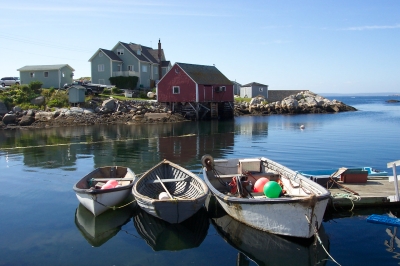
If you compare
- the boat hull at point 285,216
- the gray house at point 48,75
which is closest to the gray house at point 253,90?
the gray house at point 48,75

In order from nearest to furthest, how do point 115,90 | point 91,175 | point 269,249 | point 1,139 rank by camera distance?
1. point 269,249
2. point 91,175
3. point 1,139
4. point 115,90

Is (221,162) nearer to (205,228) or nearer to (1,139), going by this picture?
(205,228)

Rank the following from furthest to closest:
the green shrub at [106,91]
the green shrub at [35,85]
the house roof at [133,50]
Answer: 1. the house roof at [133,50]
2. the green shrub at [106,91]
3. the green shrub at [35,85]

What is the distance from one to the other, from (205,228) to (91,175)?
5341 millimetres

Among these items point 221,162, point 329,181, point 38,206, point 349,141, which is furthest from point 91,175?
point 349,141

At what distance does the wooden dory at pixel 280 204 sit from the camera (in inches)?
368

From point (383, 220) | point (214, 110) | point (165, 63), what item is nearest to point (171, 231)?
point (383, 220)

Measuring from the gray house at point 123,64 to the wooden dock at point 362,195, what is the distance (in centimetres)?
4958

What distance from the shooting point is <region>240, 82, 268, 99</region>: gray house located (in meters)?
75.0

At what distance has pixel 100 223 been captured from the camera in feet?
38.8

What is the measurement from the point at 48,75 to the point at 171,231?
49729 mm

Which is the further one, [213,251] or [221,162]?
[221,162]

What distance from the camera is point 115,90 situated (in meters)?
54.6

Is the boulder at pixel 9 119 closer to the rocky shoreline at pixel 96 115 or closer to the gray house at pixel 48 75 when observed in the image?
the rocky shoreline at pixel 96 115
